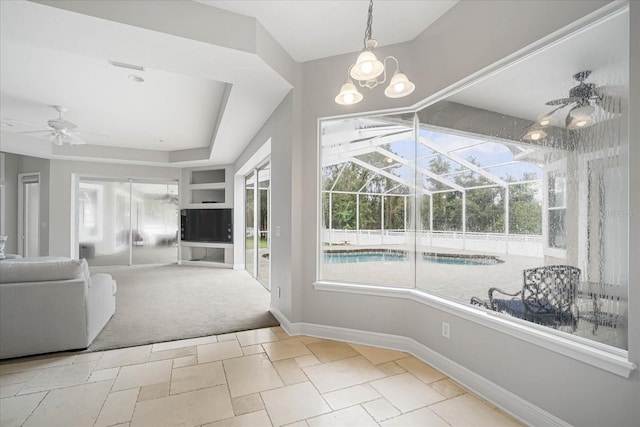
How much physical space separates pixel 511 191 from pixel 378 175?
1.22 meters

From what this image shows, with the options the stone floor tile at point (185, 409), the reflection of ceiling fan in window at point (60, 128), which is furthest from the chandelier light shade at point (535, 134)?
the reflection of ceiling fan in window at point (60, 128)

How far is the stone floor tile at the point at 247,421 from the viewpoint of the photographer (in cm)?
169

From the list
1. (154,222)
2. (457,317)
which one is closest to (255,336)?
(457,317)

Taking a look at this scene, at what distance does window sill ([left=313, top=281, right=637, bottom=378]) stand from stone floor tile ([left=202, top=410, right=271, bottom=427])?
4.69 ft

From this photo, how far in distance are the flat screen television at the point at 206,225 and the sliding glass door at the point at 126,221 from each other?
0.41 m

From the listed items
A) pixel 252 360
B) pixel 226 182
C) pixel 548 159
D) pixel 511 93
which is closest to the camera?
pixel 548 159

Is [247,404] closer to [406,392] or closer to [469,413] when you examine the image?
[406,392]

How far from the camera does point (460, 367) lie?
2143 mm

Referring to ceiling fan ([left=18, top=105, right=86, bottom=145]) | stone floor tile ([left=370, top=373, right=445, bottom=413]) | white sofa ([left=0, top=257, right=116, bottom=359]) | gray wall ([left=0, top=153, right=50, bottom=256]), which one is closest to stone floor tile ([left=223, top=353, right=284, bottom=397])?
stone floor tile ([left=370, top=373, right=445, bottom=413])

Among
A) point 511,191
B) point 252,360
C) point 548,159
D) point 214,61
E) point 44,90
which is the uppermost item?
point 44,90

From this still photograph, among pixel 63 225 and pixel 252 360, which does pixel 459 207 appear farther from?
pixel 63 225

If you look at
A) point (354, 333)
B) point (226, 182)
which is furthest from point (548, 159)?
point (226, 182)

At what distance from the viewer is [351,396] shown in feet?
6.49

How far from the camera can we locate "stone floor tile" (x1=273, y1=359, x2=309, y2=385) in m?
2.17
